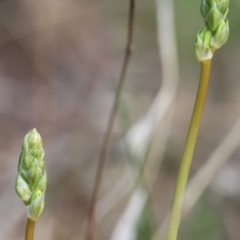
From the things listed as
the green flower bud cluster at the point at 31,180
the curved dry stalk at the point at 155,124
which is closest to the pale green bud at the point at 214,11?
the green flower bud cluster at the point at 31,180

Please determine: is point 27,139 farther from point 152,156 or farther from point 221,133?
point 221,133

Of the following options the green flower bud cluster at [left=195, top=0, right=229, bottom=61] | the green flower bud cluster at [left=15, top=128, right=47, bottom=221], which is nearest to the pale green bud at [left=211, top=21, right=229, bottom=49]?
the green flower bud cluster at [left=195, top=0, right=229, bottom=61]

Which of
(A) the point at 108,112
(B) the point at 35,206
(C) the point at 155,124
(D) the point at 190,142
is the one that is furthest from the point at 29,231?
(A) the point at 108,112

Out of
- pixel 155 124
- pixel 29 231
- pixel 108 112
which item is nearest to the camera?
pixel 29 231

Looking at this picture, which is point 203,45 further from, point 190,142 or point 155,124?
point 155,124

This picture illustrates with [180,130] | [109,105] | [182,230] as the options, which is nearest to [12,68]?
[109,105]

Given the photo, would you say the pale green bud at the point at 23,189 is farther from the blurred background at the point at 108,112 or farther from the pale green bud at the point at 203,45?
the blurred background at the point at 108,112
